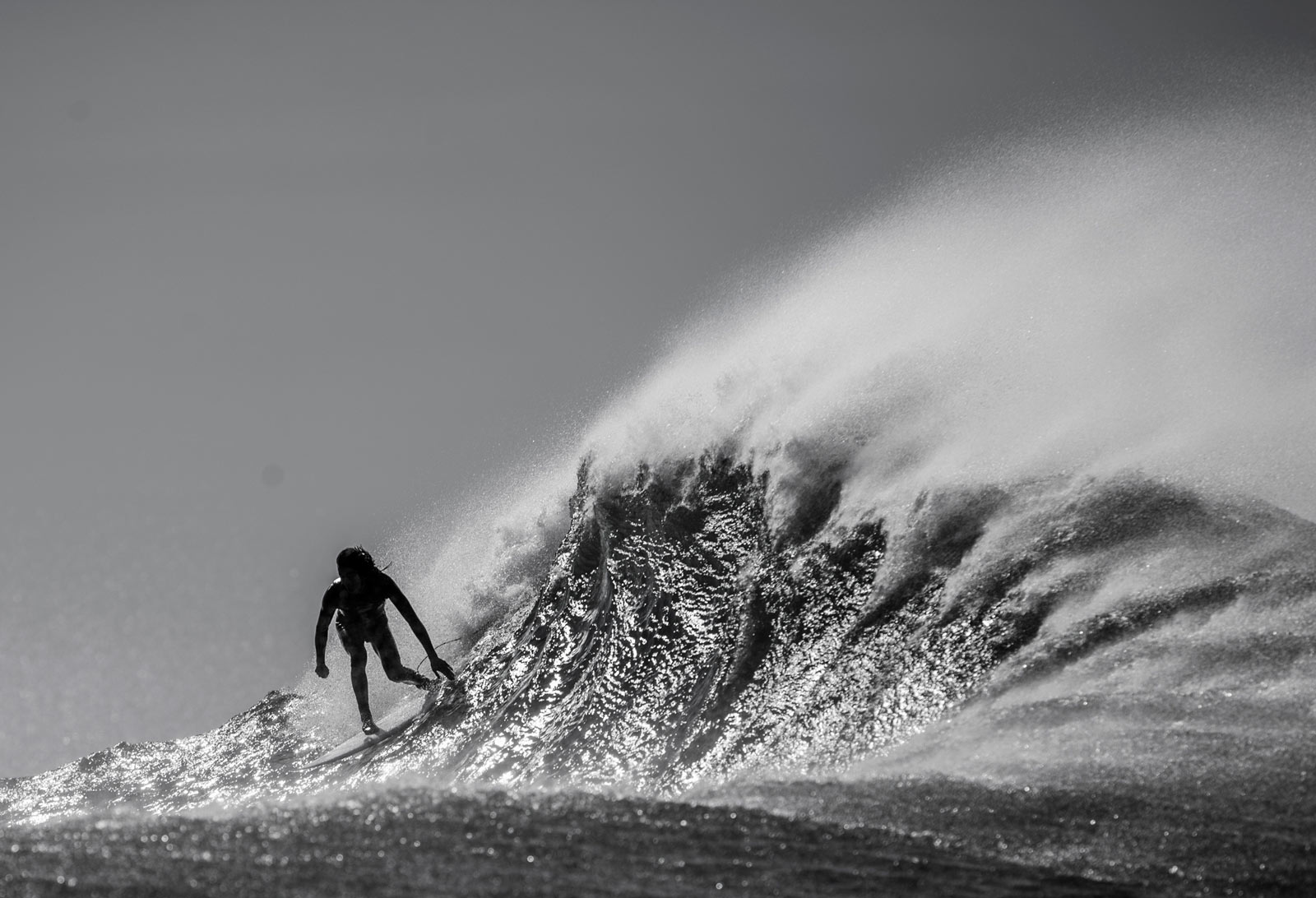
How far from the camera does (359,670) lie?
12.6m

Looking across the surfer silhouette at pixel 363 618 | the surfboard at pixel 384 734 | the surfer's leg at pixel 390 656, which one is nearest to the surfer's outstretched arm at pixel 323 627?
the surfer silhouette at pixel 363 618

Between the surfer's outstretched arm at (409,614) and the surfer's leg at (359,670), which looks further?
the surfer's leg at (359,670)

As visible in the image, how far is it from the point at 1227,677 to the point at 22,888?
5.88 metres

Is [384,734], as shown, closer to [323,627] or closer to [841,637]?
[323,627]

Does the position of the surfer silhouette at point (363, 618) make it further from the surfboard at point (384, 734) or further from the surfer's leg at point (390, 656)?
the surfboard at point (384, 734)

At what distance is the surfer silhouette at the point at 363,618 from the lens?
39.2 feet

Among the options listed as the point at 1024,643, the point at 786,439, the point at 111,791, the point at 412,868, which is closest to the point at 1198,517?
the point at 1024,643

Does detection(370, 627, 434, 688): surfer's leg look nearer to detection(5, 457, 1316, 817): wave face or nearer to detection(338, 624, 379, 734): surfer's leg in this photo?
detection(338, 624, 379, 734): surfer's leg

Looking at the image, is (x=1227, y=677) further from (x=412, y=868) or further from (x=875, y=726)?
(x=412, y=868)

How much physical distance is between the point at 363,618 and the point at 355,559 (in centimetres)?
76

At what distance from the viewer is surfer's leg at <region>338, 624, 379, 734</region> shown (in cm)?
1233

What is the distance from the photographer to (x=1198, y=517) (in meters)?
7.94

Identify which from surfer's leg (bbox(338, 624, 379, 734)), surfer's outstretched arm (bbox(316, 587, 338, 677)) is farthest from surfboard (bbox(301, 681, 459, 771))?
surfer's outstretched arm (bbox(316, 587, 338, 677))

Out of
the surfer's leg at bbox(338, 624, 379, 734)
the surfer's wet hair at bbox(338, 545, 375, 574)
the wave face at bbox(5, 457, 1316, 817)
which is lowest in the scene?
the wave face at bbox(5, 457, 1316, 817)
